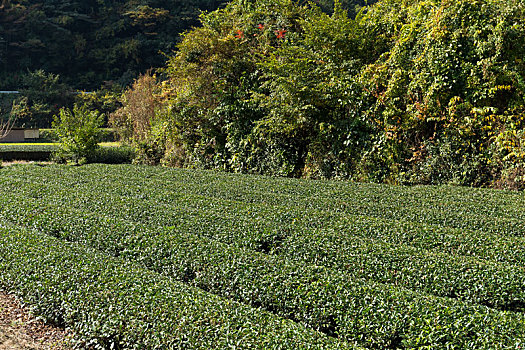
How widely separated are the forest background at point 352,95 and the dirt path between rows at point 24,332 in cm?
862

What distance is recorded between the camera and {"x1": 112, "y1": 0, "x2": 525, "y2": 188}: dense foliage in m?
9.33

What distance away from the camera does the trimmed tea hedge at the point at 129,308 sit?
337 cm

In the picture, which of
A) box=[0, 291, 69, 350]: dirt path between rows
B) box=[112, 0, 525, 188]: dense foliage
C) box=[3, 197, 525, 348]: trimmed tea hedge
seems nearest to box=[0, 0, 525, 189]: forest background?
box=[112, 0, 525, 188]: dense foliage

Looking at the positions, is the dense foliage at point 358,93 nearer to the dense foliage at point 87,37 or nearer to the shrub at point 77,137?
the shrub at point 77,137

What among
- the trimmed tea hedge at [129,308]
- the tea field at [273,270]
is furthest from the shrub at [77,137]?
the trimmed tea hedge at [129,308]

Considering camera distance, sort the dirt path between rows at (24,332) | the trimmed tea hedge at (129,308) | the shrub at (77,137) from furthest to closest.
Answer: the shrub at (77,137)
the dirt path between rows at (24,332)
the trimmed tea hedge at (129,308)

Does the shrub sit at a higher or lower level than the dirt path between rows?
higher

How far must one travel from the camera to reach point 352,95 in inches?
439

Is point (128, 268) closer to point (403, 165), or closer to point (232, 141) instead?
point (403, 165)

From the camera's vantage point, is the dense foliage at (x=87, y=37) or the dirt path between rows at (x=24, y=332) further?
the dense foliage at (x=87, y=37)

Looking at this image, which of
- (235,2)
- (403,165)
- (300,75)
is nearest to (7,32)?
(235,2)

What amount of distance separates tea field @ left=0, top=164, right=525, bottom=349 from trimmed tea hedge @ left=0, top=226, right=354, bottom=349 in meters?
0.01

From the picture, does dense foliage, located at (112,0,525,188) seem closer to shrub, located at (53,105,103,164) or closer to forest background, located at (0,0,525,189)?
forest background, located at (0,0,525,189)

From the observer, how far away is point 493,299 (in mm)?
4340
